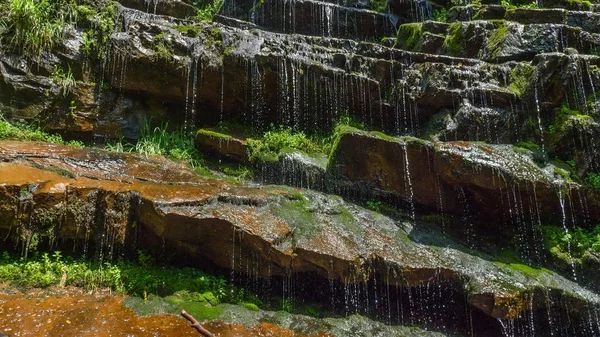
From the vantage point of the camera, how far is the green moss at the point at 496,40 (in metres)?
11.6

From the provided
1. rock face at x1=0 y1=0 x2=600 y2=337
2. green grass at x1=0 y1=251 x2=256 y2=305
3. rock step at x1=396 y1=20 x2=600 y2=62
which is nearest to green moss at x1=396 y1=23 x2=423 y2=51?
rock step at x1=396 y1=20 x2=600 y2=62

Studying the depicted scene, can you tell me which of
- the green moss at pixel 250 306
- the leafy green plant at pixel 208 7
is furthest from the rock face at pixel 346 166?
the leafy green plant at pixel 208 7

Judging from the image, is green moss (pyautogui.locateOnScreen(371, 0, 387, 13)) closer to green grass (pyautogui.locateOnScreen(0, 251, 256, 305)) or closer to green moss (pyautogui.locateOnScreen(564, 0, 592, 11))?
green moss (pyautogui.locateOnScreen(564, 0, 592, 11))

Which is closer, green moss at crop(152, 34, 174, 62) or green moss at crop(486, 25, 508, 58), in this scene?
green moss at crop(152, 34, 174, 62)

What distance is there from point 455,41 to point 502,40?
136 cm

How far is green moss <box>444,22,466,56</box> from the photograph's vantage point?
12406 mm

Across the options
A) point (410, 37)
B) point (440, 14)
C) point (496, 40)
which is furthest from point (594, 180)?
point (440, 14)

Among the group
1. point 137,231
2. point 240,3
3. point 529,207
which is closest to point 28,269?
point 137,231

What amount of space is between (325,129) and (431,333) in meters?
5.63

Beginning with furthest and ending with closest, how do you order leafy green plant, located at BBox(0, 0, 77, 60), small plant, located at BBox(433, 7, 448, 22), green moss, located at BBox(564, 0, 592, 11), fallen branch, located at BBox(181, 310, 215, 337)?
small plant, located at BBox(433, 7, 448, 22) < green moss, located at BBox(564, 0, 592, 11) < leafy green plant, located at BBox(0, 0, 77, 60) < fallen branch, located at BBox(181, 310, 215, 337)

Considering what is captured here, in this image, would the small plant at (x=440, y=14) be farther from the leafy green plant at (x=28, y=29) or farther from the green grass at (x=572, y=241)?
the leafy green plant at (x=28, y=29)

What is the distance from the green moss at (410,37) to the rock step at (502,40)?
3.3 inches

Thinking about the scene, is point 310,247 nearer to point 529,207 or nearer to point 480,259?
point 480,259

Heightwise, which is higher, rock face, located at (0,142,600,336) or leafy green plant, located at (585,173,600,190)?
leafy green plant, located at (585,173,600,190)
